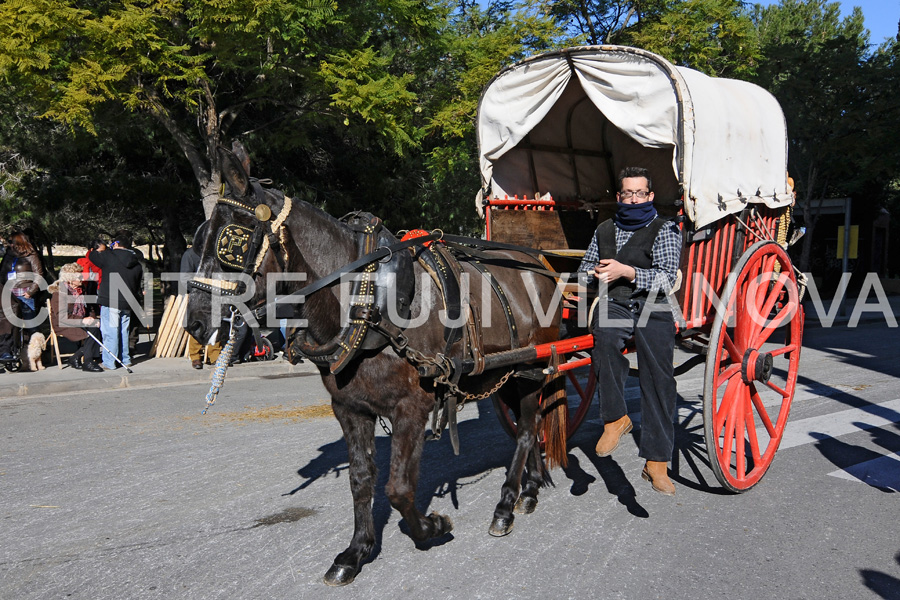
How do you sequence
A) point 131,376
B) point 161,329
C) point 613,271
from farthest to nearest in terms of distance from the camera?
point 161,329 → point 131,376 → point 613,271

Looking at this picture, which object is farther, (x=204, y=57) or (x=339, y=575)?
(x=204, y=57)

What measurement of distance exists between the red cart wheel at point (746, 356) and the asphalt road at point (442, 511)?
25 centimetres

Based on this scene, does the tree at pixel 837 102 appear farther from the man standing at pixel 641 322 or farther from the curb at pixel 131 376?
the man standing at pixel 641 322

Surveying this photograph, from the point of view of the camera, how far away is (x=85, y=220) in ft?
67.8

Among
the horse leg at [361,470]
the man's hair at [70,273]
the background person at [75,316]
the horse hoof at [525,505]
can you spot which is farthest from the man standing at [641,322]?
the man's hair at [70,273]

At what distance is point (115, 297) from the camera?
10195 millimetres

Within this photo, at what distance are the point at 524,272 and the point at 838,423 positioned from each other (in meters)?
3.82

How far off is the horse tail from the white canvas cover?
56.9 inches

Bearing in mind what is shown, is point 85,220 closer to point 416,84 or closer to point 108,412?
point 416,84

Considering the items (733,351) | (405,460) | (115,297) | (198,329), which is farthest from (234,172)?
(115,297)

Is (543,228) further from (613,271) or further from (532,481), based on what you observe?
(532,481)

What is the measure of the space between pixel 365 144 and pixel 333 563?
9.63 meters

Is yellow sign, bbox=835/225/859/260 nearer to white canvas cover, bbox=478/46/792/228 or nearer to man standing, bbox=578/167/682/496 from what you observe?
white canvas cover, bbox=478/46/792/228

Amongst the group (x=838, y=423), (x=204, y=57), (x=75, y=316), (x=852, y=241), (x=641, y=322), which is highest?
(x=204, y=57)
